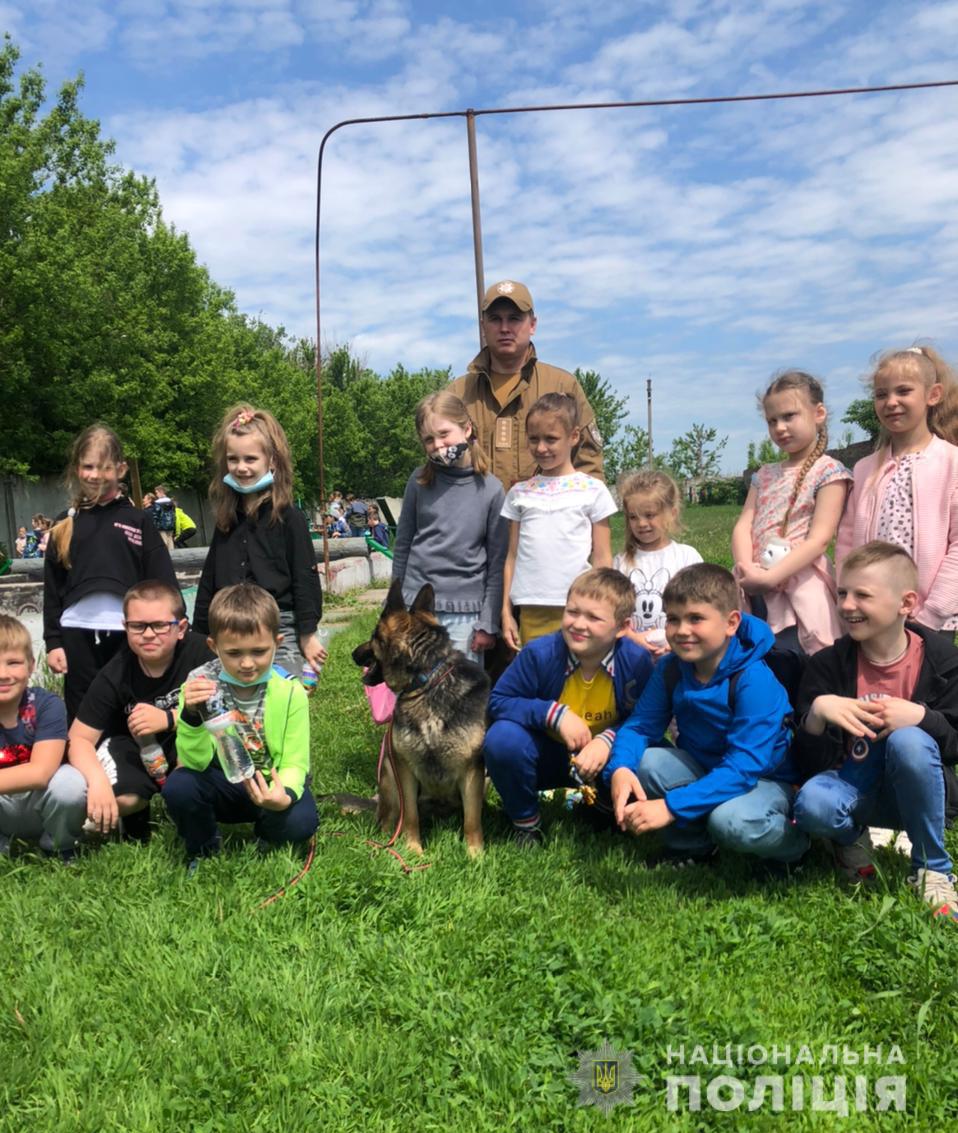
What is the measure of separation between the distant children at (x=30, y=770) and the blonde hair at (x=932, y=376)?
14.2ft

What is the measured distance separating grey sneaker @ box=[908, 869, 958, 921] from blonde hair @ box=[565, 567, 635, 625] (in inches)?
64.3

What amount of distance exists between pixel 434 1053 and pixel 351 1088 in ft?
0.89

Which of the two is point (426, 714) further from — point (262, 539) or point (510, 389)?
point (510, 389)

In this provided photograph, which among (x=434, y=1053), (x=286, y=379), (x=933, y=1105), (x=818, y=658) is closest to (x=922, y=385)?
(x=818, y=658)

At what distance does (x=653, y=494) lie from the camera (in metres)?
4.84

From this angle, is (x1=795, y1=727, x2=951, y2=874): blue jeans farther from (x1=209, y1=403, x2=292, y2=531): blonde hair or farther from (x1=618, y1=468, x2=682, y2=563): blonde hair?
(x1=209, y1=403, x2=292, y2=531): blonde hair

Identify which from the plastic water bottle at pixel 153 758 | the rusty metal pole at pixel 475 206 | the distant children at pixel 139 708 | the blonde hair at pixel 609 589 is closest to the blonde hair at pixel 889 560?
the blonde hair at pixel 609 589

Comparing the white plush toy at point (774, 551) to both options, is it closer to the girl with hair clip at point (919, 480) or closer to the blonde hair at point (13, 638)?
the girl with hair clip at point (919, 480)

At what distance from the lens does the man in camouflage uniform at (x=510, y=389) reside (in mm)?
5324

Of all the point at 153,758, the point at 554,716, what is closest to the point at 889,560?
the point at 554,716

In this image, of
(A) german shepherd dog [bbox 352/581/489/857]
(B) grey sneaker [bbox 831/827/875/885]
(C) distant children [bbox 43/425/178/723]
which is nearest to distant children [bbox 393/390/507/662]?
(A) german shepherd dog [bbox 352/581/489/857]

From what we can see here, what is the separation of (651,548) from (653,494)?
1.03ft

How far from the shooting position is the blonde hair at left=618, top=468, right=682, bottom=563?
15.9 feet

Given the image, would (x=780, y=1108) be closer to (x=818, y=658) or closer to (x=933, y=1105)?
(x=933, y=1105)
